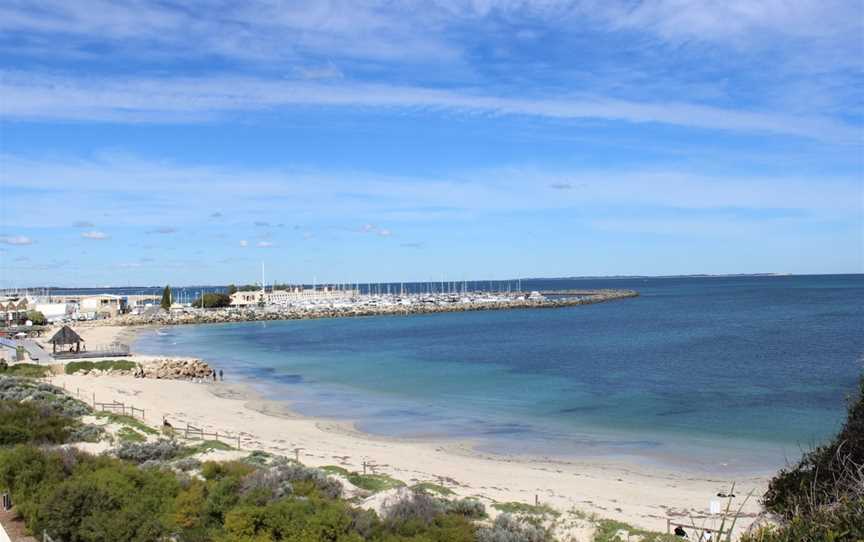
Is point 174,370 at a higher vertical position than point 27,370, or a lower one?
lower

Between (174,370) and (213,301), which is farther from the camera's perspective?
(213,301)

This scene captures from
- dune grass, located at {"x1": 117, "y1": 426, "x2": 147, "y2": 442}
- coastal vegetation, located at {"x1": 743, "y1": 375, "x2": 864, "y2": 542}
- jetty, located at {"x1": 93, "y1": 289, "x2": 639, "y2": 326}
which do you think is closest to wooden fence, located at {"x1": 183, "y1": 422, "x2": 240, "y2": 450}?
dune grass, located at {"x1": 117, "y1": 426, "x2": 147, "y2": 442}

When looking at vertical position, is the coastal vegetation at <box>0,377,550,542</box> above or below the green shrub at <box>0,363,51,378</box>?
above

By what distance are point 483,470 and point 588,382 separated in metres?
18.9

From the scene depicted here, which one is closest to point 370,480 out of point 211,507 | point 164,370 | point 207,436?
point 211,507

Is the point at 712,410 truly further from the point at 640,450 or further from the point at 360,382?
the point at 360,382

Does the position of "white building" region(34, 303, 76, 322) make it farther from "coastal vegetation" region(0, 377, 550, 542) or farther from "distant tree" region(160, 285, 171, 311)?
"coastal vegetation" region(0, 377, 550, 542)

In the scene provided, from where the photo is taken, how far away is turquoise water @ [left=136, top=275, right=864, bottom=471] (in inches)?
943

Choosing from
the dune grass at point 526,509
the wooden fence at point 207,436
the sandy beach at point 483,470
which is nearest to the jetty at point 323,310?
the sandy beach at point 483,470

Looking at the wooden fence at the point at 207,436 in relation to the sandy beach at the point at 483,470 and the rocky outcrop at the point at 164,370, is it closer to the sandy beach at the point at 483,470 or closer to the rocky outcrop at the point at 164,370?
the sandy beach at the point at 483,470

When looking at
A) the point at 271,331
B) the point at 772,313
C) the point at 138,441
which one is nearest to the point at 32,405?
the point at 138,441

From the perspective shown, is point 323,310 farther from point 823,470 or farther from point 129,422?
point 823,470

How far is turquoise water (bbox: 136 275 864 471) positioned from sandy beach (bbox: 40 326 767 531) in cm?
159

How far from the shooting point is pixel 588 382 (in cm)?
3728
